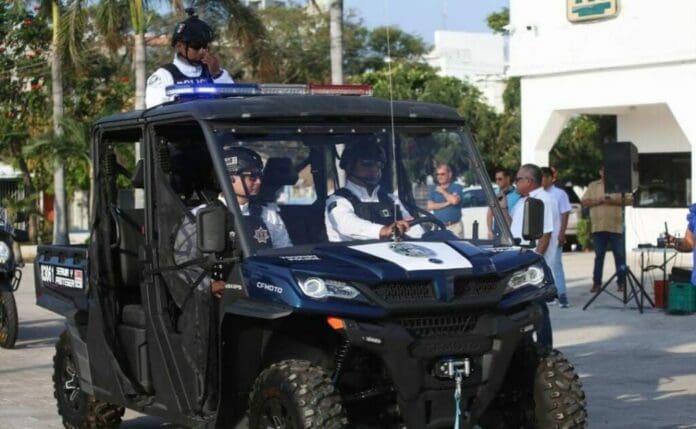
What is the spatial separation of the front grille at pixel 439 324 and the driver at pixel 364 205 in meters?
0.80

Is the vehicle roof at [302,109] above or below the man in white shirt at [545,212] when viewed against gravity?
above

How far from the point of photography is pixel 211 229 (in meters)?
7.17

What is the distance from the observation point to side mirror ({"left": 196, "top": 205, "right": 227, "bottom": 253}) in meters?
7.17

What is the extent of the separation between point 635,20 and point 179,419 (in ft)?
76.7

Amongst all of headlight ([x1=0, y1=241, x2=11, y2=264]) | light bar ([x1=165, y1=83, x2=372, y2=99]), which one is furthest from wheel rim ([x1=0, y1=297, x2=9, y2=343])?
light bar ([x1=165, y1=83, x2=372, y2=99])

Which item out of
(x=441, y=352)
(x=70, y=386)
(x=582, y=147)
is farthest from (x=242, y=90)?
(x=582, y=147)

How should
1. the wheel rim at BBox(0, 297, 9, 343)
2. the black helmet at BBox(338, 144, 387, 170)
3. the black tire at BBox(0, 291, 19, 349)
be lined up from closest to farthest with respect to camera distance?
the black helmet at BBox(338, 144, 387, 170), the black tire at BBox(0, 291, 19, 349), the wheel rim at BBox(0, 297, 9, 343)

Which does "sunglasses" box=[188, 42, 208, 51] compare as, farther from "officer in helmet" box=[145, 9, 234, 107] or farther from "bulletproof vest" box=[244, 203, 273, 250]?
"bulletproof vest" box=[244, 203, 273, 250]

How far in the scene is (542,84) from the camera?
105 feet

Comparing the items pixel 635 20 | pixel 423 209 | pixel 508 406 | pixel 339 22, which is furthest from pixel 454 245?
Answer: pixel 635 20

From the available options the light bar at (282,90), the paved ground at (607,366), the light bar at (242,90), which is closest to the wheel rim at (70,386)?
the paved ground at (607,366)

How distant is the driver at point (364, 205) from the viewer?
25.2 feet

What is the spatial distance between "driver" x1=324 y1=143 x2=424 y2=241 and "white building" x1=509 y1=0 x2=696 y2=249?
832 inches

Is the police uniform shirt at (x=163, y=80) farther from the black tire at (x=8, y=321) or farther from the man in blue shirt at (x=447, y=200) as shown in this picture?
the black tire at (x=8, y=321)
